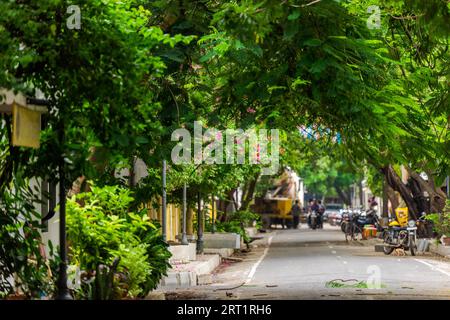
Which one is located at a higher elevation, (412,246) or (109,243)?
(109,243)

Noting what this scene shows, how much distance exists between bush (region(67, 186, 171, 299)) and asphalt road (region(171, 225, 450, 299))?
301 centimetres

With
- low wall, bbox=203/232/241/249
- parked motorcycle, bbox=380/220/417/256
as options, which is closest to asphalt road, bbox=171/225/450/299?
parked motorcycle, bbox=380/220/417/256

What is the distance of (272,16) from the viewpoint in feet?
37.2

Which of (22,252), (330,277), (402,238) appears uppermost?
(22,252)

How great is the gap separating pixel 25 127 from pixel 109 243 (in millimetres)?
3176

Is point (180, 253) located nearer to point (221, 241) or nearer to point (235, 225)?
point (221, 241)

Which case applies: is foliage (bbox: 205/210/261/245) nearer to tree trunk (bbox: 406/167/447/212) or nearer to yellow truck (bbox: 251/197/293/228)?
tree trunk (bbox: 406/167/447/212)

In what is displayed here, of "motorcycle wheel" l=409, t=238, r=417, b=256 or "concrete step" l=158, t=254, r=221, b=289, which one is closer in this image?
"concrete step" l=158, t=254, r=221, b=289

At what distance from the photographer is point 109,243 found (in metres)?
14.2

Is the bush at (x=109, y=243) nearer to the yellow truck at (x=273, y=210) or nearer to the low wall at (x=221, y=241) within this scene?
the low wall at (x=221, y=241)

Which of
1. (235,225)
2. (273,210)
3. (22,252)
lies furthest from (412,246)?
(273,210)

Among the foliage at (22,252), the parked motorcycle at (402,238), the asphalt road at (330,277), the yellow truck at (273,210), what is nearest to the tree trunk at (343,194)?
the yellow truck at (273,210)

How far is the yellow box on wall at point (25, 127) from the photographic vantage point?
11.3 metres

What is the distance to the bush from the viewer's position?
13.7m
